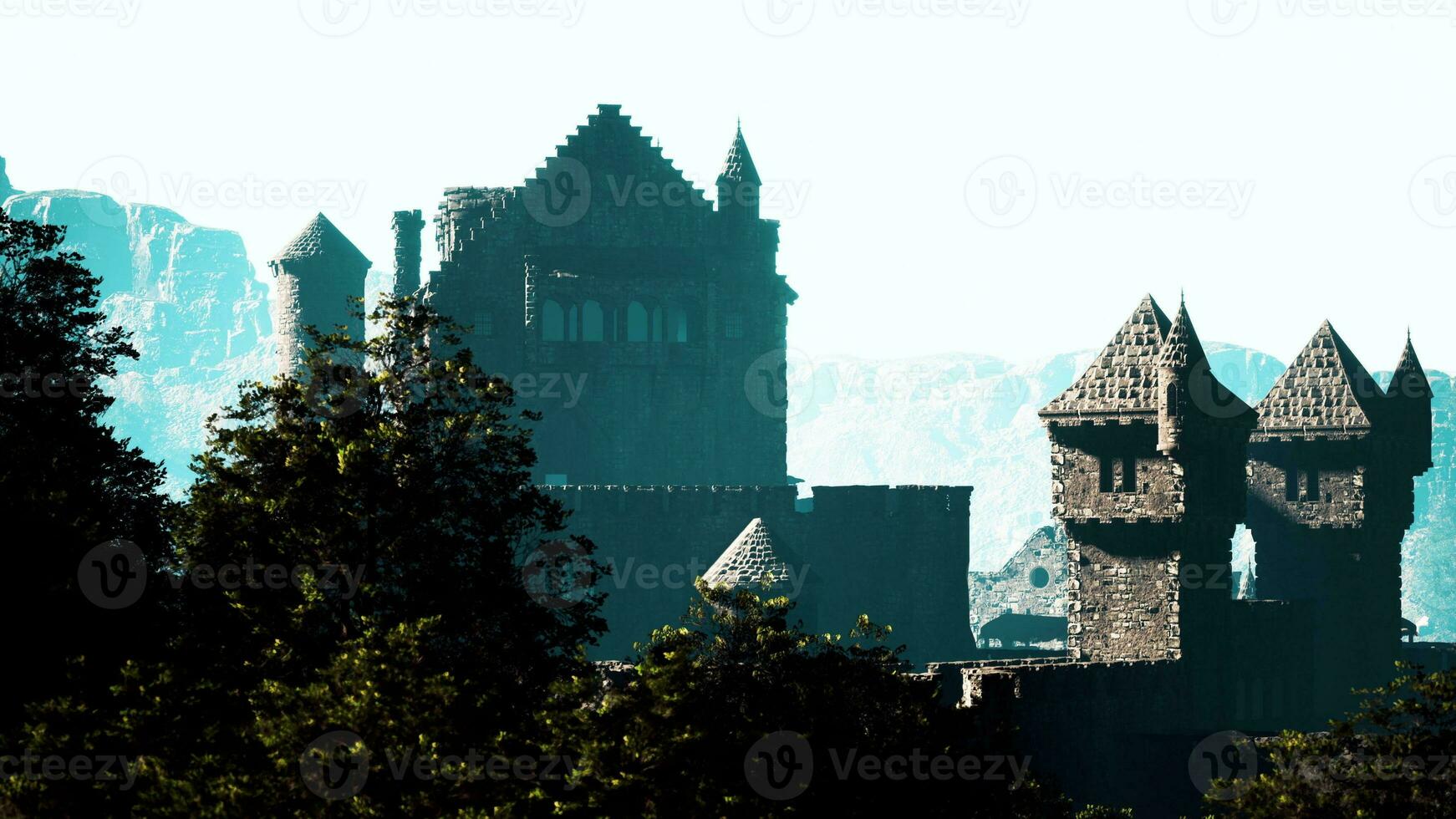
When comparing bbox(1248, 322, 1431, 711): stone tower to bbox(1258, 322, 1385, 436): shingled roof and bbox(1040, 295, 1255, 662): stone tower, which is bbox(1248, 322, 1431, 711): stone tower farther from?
bbox(1040, 295, 1255, 662): stone tower

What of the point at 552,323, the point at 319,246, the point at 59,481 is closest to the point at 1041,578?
the point at 552,323

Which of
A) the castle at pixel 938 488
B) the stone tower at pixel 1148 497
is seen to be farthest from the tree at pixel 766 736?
the stone tower at pixel 1148 497

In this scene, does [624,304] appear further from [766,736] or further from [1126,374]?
[766,736]

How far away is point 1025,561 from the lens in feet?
353

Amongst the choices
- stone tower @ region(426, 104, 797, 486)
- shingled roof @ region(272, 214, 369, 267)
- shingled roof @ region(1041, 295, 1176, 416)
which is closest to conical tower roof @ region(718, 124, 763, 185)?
stone tower @ region(426, 104, 797, 486)

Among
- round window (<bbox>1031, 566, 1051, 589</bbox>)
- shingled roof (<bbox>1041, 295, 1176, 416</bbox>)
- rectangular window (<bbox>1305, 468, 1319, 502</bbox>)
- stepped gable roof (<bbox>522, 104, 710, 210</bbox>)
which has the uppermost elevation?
stepped gable roof (<bbox>522, 104, 710, 210</bbox>)

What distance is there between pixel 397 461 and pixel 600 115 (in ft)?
159

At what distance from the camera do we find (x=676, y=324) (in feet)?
270

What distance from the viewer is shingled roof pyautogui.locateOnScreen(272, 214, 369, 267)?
80.1 meters

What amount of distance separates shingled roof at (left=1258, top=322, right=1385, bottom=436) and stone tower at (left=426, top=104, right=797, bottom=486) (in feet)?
69.7

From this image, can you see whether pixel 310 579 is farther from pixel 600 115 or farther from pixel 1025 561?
pixel 1025 561

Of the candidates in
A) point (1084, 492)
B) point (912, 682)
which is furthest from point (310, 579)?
point (1084, 492)

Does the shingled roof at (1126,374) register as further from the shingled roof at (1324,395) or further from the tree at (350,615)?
the tree at (350,615)

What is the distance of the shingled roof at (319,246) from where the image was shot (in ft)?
263
